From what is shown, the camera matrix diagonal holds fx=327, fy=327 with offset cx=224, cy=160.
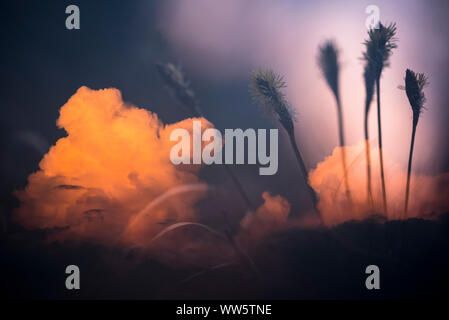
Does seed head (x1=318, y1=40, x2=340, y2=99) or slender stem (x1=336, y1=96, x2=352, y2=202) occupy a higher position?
seed head (x1=318, y1=40, x2=340, y2=99)

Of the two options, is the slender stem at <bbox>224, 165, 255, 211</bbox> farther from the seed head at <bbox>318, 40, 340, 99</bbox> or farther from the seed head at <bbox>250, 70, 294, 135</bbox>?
the seed head at <bbox>318, 40, 340, 99</bbox>

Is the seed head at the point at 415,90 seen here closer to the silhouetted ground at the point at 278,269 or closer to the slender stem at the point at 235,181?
the silhouetted ground at the point at 278,269

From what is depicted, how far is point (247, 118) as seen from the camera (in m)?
1.80

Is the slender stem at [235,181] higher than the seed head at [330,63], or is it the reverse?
the seed head at [330,63]

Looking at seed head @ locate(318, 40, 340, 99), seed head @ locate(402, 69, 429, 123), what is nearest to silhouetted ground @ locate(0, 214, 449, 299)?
seed head @ locate(402, 69, 429, 123)

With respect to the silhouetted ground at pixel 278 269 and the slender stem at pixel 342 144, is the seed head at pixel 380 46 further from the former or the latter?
the silhouetted ground at pixel 278 269

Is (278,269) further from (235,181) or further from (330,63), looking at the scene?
(330,63)

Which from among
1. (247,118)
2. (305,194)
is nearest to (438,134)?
(305,194)
